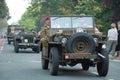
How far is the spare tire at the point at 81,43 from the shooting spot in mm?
16172

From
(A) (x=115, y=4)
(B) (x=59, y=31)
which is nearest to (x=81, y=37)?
(B) (x=59, y=31)

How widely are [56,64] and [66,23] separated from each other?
2.68 metres

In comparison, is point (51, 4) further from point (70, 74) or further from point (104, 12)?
point (70, 74)

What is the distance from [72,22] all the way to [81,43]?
7.07ft

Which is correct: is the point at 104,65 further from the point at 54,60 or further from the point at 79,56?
the point at 54,60

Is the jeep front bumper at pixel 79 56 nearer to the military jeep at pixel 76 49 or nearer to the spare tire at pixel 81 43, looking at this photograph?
the military jeep at pixel 76 49

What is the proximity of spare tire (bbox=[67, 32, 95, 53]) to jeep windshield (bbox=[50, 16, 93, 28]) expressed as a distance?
194cm

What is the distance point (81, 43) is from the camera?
1639 cm

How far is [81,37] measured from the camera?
53.4 feet

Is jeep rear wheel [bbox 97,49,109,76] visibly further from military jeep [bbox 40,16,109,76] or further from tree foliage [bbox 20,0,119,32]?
tree foliage [bbox 20,0,119,32]

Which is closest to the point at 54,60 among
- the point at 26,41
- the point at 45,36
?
the point at 45,36

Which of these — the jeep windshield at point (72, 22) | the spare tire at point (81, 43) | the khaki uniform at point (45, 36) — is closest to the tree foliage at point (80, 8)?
the jeep windshield at point (72, 22)

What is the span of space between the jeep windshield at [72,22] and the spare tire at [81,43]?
1.94 m

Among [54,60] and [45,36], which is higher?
[45,36]
